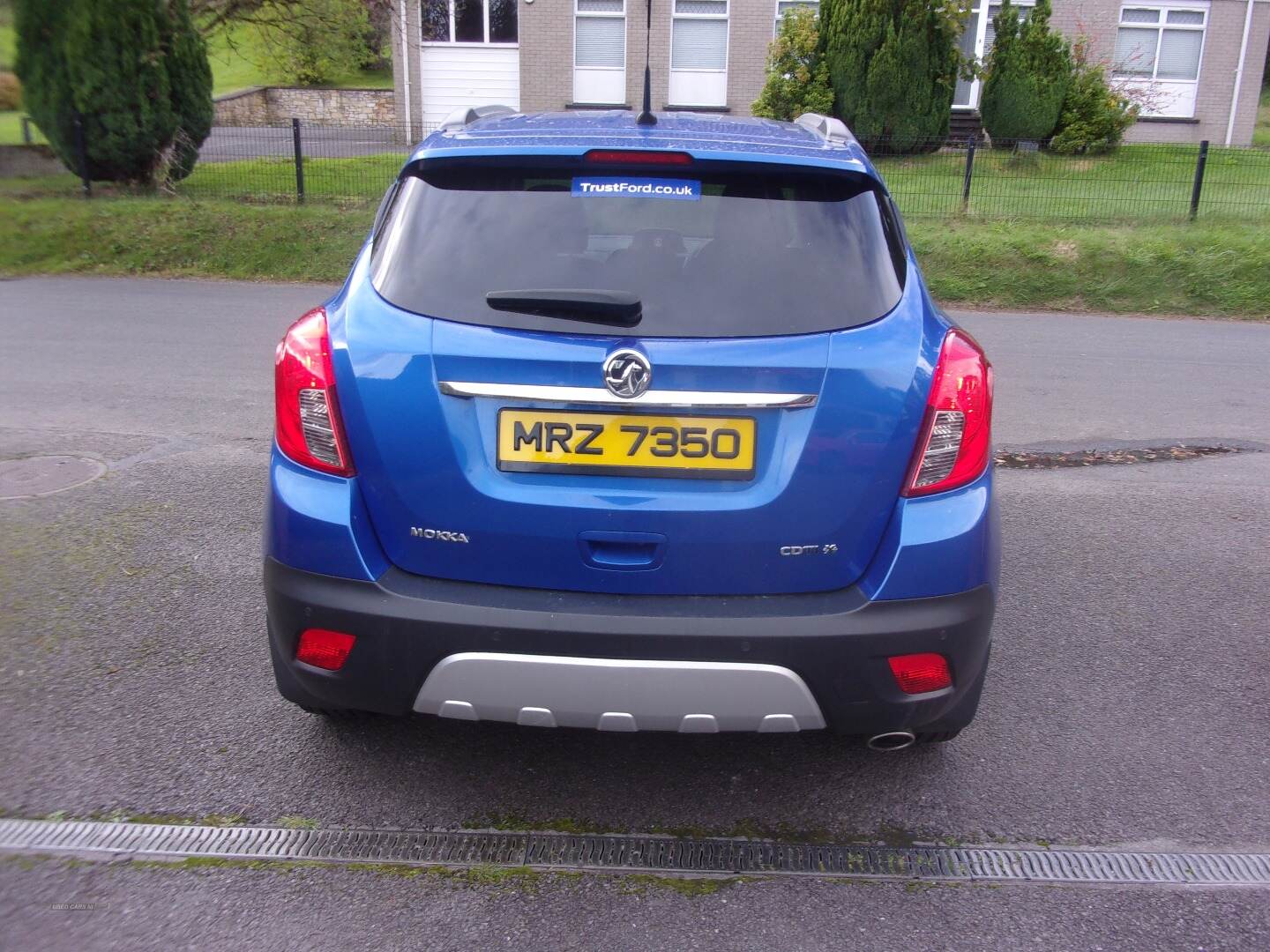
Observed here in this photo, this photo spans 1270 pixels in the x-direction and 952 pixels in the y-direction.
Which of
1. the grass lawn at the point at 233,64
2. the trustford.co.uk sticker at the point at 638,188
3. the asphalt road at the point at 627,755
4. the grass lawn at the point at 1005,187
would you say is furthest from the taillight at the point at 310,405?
the grass lawn at the point at 1005,187

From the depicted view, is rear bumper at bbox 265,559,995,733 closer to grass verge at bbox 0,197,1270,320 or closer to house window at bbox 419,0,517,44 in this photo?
grass verge at bbox 0,197,1270,320

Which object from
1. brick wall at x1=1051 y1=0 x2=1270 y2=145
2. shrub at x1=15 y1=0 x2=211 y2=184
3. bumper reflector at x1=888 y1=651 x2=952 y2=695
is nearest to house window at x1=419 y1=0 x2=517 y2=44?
shrub at x1=15 y1=0 x2=211 y2=184

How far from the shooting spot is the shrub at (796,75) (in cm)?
2194

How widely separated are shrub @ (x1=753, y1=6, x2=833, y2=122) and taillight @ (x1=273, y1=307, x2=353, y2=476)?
20300mm

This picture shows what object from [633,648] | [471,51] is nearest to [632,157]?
[633,648]

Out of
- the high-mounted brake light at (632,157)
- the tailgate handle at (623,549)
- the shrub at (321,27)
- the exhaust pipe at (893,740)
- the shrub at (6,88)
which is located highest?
the shrub at (321,27)

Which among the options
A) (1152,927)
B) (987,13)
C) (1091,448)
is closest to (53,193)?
(1091,448)

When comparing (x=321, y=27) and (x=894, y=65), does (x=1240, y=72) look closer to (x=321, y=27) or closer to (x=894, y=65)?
(x=894, y=65)

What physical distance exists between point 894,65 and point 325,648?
2067cm

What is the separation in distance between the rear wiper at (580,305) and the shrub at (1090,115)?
21608mm

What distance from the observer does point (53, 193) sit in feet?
50.6

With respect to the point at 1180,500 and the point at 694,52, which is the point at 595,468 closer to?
the point at 1180,500

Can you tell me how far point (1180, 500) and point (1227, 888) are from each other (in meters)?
3.56

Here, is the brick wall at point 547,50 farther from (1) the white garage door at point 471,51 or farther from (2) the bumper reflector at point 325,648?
(2) the bumper reflector at point 325,648
